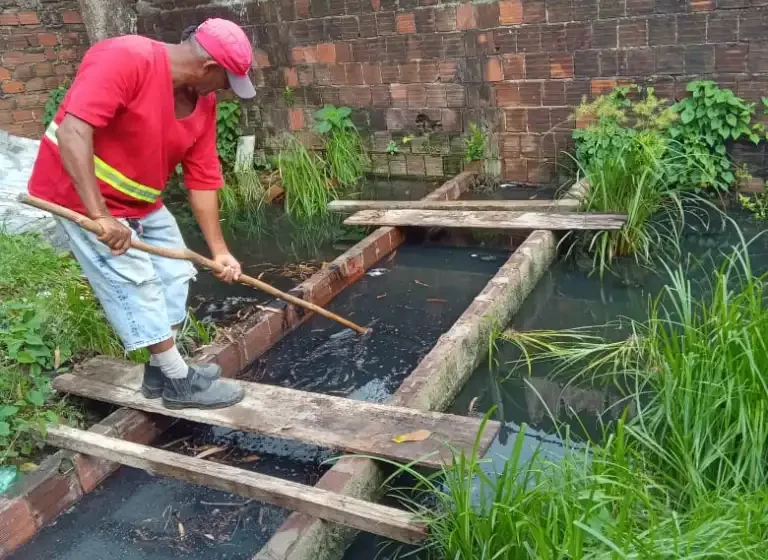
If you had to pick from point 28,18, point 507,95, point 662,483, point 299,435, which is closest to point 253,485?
point 299,435

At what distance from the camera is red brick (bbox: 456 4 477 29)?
5535mm

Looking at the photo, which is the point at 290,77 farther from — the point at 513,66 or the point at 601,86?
the point at 601,86

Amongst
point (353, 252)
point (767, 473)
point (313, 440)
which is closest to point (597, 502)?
point (767, 473)

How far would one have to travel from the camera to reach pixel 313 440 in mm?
2537

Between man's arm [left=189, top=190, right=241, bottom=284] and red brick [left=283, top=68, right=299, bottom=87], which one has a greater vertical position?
red brick [left=283, top=68, right=299, bottom=87]

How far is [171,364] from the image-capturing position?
9.21 feet

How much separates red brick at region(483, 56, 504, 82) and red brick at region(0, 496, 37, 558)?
15.2 ft

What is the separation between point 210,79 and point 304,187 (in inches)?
141

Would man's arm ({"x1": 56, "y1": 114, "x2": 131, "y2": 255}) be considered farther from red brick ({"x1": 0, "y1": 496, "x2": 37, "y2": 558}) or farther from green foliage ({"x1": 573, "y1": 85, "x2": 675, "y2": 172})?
green foliage ({"x1": 573, "y1": 85, "x2": 675, "y2": 172})

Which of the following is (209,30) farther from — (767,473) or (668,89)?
(668,89)

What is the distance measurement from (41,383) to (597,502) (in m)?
2.45

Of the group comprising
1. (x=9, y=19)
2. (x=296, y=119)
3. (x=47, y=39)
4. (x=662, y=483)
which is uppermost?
(x=9, y=19)

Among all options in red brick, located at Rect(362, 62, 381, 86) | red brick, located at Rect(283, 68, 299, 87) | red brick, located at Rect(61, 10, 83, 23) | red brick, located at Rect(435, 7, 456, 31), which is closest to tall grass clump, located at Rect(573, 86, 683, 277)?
red brick, located at Rect(435, 7, 456, 31)

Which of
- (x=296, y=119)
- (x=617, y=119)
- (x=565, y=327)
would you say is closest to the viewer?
(x=565, y=327)
